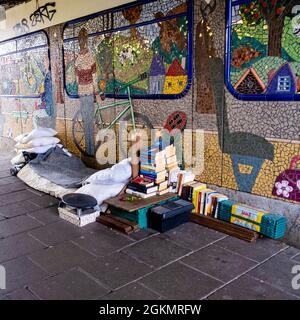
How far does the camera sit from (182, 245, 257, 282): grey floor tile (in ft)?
9.27

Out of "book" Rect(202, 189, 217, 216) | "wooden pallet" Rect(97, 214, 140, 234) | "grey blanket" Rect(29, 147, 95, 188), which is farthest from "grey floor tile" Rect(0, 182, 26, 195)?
"book" Rect(202, 189, 217, 216)

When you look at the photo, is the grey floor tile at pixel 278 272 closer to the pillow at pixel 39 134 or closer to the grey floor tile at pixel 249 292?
the grey floor tile at pixel 249 292

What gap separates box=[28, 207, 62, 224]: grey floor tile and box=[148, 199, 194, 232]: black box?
117cm

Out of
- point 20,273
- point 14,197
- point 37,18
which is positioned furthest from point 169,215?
point 37,18

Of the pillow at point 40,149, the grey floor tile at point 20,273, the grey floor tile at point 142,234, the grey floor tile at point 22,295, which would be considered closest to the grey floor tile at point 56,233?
the grey floor tile at point 20,273

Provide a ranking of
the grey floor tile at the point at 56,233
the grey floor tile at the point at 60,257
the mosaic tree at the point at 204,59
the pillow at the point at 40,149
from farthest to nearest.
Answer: the pillow at the point at 40,149, the mosaic tree at the point at 204,59, the grey floor tile at the point at 56,233, the grey floor tile at the point at 60,257

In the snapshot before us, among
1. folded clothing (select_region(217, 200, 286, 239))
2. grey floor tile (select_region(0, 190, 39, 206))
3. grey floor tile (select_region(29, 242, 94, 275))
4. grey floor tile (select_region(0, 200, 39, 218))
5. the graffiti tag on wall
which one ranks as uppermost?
the graffiti tag on wall

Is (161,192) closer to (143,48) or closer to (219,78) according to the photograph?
(219,78)

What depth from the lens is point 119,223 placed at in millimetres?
3723

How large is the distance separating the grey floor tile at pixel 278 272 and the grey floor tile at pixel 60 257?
4.85 ft

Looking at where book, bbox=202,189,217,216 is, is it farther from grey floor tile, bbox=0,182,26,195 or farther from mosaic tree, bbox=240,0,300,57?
grey floor tile, bbox=0,182,26,195

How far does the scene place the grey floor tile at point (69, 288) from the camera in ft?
8.29

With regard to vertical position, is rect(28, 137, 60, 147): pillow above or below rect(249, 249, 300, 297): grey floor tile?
above
